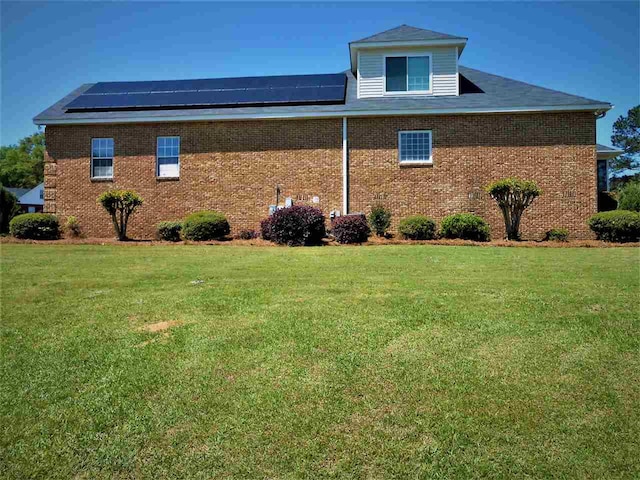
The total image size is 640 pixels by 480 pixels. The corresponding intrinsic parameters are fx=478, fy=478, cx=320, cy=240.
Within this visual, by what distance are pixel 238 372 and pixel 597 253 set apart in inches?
430

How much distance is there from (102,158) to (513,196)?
15677 millimetres

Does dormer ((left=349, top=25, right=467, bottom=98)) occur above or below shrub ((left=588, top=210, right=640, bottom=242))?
above

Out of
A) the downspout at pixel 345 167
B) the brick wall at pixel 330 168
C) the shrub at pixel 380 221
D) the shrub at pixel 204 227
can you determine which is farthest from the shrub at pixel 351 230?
the shrub at pixel 204 227

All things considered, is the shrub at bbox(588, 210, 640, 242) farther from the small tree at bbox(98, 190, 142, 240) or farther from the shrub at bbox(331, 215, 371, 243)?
the small tree at bbox(98, 190, 142, 240)

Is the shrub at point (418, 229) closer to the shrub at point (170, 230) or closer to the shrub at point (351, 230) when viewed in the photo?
the shrub at point (351, 230)

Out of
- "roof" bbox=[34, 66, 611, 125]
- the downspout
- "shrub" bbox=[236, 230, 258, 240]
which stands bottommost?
"shrub" bbox=[236, 230, 258, 240]

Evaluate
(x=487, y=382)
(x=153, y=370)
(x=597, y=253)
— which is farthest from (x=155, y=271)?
(x=597, y=253)

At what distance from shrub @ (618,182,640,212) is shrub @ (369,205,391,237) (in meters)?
9.02

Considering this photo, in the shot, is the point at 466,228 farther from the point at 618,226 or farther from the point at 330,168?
the point at 330,168

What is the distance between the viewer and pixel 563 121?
17.1 m

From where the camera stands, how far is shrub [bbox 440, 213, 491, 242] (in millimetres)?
15547

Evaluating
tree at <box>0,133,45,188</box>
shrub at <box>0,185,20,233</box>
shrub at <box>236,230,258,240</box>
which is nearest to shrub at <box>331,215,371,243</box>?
shrub at <box>236,230,258,240</box>

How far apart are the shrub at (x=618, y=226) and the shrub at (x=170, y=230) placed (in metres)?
14.2

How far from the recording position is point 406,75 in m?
18.9
